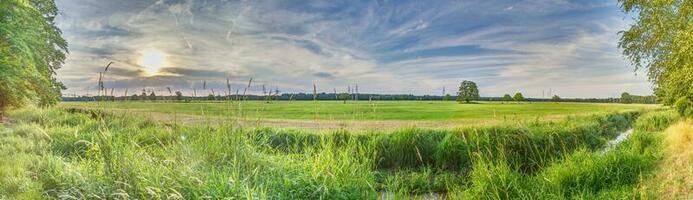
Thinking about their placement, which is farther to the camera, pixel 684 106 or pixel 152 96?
pixel 684 106

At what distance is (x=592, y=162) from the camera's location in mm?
8727

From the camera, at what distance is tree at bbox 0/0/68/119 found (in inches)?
656

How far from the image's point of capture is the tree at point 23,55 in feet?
54.7

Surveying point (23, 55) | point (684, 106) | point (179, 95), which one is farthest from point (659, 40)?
point (23, 55)

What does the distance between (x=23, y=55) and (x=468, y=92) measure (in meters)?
42.3

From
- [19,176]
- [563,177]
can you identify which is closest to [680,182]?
[563,177]

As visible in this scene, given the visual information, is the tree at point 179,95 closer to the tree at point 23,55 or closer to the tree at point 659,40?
the tree at point 23,55

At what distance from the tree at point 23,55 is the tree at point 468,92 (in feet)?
129

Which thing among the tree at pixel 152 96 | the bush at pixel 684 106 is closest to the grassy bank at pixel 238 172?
Result: the tree at pixel 152 96

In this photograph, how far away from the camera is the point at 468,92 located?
165 feet

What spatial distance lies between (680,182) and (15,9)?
22.7m

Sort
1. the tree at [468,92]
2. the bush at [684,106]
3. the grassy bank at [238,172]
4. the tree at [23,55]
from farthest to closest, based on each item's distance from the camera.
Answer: the tree at [468,92]
the bush at [684,106]
the tree at [23,55]
the grassy bank at [238,172]

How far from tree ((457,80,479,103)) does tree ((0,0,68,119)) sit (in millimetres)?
39463

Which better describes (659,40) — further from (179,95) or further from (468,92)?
(468,92)
